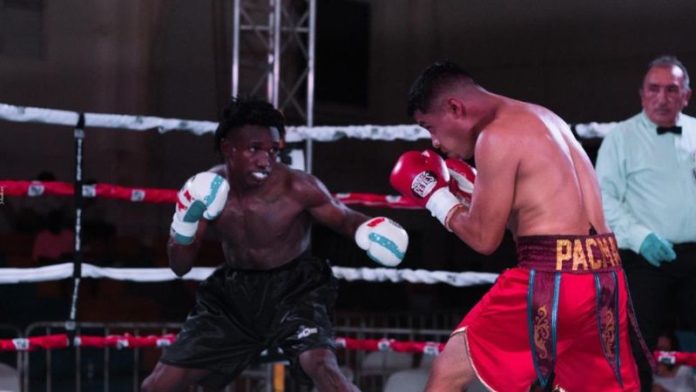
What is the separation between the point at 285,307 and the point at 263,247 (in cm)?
19

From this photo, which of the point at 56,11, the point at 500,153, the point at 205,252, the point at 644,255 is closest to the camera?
the point at 500,153

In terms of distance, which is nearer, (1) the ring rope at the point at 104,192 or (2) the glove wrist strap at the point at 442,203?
(2) the glove wrist strap at the point at 442,203

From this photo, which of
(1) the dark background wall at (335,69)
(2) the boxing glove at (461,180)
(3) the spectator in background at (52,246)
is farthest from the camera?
(1) the dark background wall at (335,69)

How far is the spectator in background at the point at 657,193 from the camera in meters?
2.80

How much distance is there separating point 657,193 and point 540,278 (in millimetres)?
860

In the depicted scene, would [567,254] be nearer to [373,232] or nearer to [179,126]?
[373,232]

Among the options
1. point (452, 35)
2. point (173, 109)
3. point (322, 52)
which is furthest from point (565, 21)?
point (173, 109)

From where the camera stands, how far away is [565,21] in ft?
28.7

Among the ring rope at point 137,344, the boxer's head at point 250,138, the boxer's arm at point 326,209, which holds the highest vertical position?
the boxer's head at point 250,138

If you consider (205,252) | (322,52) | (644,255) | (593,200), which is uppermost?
(322,52)

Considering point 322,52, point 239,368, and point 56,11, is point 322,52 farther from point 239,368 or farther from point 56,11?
point 239,368

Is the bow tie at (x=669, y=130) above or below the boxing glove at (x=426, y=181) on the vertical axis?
above

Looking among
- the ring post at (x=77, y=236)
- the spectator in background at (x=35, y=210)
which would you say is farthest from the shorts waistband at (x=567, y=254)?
the spectator in background at (x=35, y=210)

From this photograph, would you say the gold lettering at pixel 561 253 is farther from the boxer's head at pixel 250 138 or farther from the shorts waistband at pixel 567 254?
the boxer's head at pixel 250 138
